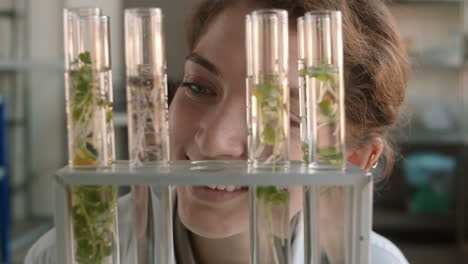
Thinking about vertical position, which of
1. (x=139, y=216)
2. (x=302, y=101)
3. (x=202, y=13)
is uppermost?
(x=202, y=13)

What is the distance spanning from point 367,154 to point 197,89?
0.98ft

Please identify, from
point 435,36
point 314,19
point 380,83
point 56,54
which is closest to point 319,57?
point 314,19

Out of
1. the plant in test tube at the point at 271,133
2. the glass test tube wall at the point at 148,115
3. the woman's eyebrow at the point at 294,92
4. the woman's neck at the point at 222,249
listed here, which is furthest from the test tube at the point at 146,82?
the woman's neck at the point at 222,249

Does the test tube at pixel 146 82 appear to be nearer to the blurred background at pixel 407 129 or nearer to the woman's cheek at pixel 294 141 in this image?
the woman's cheek at pixel 294 141

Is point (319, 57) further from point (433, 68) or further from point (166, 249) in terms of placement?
point (433, 68)

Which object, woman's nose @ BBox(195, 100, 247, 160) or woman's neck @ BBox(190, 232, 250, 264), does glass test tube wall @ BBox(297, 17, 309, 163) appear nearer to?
woman's nose @ BBox(195, 100, 247, 160)

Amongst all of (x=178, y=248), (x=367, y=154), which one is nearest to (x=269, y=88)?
(x=367, y=154)

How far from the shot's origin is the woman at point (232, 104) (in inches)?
31.9

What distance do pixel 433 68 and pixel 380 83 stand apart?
2588 millimetres

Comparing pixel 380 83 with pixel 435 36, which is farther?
pixel 435 36

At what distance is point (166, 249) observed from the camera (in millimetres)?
695

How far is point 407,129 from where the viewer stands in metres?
2.98

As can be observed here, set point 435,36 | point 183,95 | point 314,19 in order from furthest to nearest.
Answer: point 435,36 < point 183,95 < point 314,19

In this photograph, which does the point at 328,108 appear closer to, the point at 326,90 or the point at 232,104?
the point at 326,90
